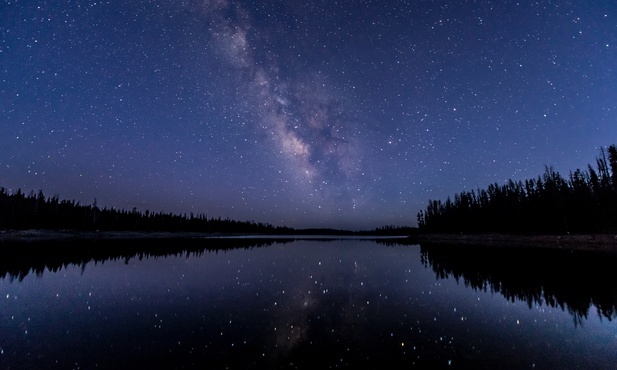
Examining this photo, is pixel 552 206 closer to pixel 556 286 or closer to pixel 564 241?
pixel 564 241

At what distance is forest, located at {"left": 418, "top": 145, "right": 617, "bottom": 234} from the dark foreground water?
60580 mm

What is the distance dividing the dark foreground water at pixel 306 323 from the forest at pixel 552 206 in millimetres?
60580

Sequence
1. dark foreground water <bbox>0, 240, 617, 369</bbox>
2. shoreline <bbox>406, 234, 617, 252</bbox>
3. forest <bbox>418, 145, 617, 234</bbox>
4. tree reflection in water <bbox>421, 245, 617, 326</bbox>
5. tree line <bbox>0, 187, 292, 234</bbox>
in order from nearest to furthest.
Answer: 1. dark foreground water <bbox>0, 240, 617, 369</bbox>
2. tree reflection in water <bbox>421, 245, 617, 326</bbox>
3. shoreline <bbox>406, 234, 617, 252</bbox>
4. forest <bbox>418, 145, 617, 234</bbox>
5. tree line <bbox>0, 187, 292, 234</bbox>

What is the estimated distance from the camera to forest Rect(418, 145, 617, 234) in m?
63.8

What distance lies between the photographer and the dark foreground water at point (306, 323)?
7766mm

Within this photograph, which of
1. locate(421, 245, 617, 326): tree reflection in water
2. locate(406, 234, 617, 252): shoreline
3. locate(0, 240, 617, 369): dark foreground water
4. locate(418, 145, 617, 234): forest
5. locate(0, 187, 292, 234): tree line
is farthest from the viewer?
locate(0, 187, 292, 234): tree line

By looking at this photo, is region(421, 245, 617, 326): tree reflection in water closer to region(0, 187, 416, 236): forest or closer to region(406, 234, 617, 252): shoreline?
region(406, 234, 617, 252): shoreline

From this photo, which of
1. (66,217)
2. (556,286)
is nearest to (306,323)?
(556,286)

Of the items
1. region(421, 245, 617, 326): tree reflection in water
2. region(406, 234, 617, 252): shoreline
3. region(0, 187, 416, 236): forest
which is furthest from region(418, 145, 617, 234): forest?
region(0, 187, 416, 236): forest

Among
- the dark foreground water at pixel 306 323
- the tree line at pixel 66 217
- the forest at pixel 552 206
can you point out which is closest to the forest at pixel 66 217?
the tree line at pixel 66 217

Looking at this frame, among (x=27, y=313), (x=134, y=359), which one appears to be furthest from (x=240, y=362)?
(x=27, y=313)

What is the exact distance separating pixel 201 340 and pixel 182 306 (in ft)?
17.3

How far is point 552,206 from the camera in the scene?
73.1 metres

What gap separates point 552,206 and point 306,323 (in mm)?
88352
